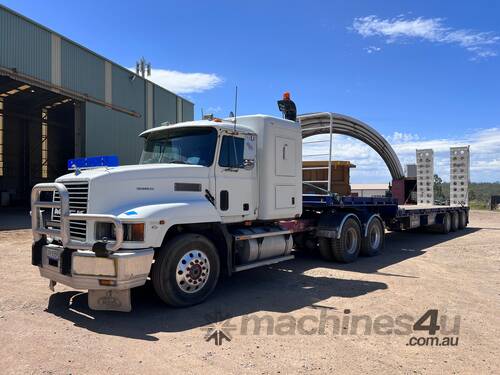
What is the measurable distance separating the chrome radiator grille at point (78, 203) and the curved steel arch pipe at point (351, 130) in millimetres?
6138

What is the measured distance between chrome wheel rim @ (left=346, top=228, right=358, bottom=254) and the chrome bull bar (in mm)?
6238

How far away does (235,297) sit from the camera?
657 cm

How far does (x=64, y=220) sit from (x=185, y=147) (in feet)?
7.25

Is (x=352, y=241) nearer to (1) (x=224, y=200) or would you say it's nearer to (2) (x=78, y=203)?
(1) (x=224, y=200)

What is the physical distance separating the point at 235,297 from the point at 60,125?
92.3 feet

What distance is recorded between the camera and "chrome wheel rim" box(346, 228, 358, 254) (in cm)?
996

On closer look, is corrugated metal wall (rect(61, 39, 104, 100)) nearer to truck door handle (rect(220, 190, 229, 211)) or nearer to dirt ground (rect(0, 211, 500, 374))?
dirt ground (rect(0, 211, 500, 374))

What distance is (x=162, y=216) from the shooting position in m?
5.50

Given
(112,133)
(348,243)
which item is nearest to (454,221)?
(348,243)

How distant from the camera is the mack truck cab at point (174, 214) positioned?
5.29 meters

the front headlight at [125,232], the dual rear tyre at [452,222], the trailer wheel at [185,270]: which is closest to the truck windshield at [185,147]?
the trailer wheel at [185,270]

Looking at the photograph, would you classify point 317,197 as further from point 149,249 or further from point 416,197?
point 416,197

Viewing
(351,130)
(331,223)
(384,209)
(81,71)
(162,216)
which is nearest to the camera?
(162,216)

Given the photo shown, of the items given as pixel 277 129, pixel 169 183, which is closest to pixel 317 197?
pixel 277 129
